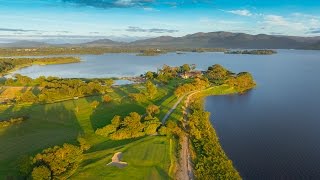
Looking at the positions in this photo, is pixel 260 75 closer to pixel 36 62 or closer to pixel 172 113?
pixel 172 113

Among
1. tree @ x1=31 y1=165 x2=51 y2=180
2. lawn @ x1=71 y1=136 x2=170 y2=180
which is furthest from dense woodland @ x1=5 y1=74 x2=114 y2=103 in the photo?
tree @ x1=31 y1=165 x2=51 y2=180

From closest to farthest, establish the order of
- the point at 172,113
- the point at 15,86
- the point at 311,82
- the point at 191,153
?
the point at 191,153
the point at 172,113
the point at 15,86
the point at 311,82

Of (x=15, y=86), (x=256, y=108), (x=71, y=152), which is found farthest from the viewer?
(x=15, y=86)

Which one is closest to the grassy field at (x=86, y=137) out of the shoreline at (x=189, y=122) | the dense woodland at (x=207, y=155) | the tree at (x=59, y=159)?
the tree at (x=59, y=159)

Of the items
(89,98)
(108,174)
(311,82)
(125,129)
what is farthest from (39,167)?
(311,82)

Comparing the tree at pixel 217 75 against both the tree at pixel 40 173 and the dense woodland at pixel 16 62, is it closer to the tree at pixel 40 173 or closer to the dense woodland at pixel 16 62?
the tree at pixel 40 173

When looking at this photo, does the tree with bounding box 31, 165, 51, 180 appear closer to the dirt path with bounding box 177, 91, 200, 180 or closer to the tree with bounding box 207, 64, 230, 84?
the dirt path with bounding box 177, 91, 200, 180
